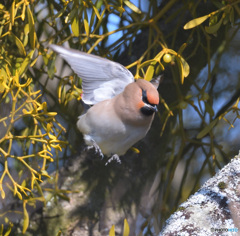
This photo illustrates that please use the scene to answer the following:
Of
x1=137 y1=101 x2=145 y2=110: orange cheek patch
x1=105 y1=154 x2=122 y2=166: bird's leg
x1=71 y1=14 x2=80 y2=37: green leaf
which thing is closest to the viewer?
x1=71 y1=14 x2=80 y2=37: green leaf

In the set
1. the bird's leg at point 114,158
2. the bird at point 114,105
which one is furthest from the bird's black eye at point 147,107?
the bird's leg at point 114,158

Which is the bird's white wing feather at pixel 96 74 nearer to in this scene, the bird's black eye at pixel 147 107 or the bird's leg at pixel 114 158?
the bird's black eye at pixel 147 107

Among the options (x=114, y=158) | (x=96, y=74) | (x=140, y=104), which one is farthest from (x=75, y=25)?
(x=114, y=158)

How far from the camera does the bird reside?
0.91m

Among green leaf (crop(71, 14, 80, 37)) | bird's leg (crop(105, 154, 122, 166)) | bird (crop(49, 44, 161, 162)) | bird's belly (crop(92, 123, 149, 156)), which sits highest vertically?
green leaf (crop(71, 14, 80, 37))

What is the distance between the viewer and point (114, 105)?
39.0 inches

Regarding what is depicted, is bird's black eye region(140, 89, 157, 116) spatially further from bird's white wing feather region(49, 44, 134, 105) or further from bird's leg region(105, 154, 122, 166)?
bird's leg region(105, 154, 122, 166)

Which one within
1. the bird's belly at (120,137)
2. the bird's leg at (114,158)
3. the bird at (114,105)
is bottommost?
the bird's leg at (114,158)

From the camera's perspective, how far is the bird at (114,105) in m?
0.91

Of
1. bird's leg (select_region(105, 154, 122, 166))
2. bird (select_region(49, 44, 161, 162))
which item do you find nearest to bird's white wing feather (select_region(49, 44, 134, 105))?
bird (select_region(49, 44, 161, 162))

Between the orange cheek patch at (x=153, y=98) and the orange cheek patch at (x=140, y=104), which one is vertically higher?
the orange cheek patch at (x=153, y=98)

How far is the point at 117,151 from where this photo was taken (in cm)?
101

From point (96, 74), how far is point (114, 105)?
10 cm

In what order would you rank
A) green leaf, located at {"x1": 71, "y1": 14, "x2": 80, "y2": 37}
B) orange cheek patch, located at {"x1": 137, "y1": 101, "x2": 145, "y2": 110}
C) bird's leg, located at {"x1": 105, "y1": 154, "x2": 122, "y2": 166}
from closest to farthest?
1. green leaf, located at {"x1": 71, "y1": 14, "x2": 80, "y2": 37}
2. orange cheek patch, located at {"x1": 137, "y1": 101, "x2": 145, "y2": 110}
3. bird's leg, located at {"x1": 105, "y1": 154, "x2": 122, "y2": 166}
